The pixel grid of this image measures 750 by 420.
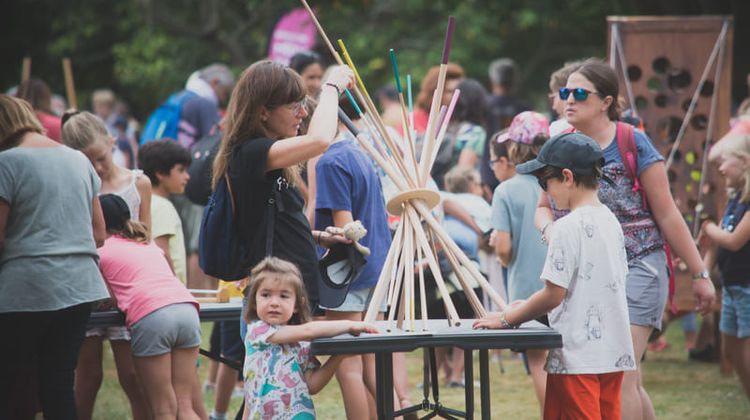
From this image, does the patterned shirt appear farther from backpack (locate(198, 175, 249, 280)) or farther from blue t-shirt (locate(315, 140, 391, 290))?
backpack (locate(198, 175, 249, 280))

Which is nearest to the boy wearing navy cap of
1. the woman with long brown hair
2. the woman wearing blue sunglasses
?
the woman wearing blue sunglasses

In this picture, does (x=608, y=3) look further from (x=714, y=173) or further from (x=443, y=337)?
(x=443, y=337)

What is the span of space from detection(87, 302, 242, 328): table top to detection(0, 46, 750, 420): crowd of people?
0.08 metres

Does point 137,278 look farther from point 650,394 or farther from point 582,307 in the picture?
point 650,394

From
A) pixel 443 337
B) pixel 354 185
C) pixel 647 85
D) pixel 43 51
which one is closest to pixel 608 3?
pixel 647 85

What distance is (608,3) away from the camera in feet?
59.6

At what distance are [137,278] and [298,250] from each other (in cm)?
107

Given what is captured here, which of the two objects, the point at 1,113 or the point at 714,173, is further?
the point at 714,173

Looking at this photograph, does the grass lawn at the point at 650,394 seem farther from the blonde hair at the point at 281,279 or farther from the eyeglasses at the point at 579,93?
the blonde hair at the point at 281,279

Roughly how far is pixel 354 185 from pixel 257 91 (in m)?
1.18

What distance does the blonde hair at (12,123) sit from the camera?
4.85 meters

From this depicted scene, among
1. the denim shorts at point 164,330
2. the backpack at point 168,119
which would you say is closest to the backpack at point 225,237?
the denim shorts at point 164,330

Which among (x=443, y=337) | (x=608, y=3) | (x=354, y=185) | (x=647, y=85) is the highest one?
(x=608, y=3)

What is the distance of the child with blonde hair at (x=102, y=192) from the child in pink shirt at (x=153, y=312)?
355 millimetres
